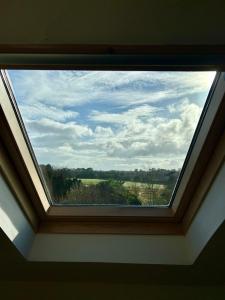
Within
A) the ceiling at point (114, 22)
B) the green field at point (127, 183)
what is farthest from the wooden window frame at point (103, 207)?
the green field at point (127, 183)

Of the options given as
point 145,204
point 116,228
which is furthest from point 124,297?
point 145,204

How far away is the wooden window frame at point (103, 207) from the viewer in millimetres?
976

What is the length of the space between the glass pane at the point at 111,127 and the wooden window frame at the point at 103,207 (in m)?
0.04

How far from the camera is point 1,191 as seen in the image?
132 centimetres

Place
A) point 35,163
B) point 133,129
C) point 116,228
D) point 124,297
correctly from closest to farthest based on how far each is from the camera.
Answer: point 133,129 → point 35,163 → point 116,228 → point 124,297

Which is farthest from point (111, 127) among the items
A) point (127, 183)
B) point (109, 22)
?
point (109, 22)

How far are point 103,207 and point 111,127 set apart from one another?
52 cm

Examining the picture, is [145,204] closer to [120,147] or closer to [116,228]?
[116,228]

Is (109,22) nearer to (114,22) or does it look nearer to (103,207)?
(114,22)

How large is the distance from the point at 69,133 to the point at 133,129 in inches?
10.3

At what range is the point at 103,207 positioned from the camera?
1646 mm

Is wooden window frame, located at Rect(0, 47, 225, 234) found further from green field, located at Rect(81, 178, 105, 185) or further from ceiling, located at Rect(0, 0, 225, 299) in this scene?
green field, located at Rect(81, 178, 105, 185)

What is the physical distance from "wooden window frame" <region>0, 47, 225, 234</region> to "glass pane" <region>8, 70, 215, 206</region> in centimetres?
4

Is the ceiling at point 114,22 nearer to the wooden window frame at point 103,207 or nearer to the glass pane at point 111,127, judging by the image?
the wooden window frame at point 103,207
